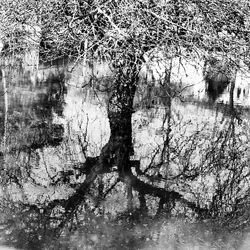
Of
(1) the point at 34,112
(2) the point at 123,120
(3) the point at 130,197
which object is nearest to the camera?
(3) the point at 130,197

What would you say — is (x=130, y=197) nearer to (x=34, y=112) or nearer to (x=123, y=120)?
(x=123, y=120)

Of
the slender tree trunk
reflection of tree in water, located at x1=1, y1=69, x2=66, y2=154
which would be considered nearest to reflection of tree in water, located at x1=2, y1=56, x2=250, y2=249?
the slender tree trunk

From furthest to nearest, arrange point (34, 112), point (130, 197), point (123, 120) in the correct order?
point (34, 112) → point (123, 120) → point (130, 197)

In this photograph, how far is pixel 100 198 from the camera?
3893mm

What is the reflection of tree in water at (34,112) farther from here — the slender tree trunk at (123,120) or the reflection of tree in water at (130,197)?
the slender tree trunk at (123,120)

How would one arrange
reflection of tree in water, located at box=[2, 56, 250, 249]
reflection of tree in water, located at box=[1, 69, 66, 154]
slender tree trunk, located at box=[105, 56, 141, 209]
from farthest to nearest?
reflection of tree in water, located at box=[1, 69, 66, 154] < slender tree trunk, located at box=[105, 56, 141, 209] < reflection of tree in water, located at box=[2, 56, 250, 249]

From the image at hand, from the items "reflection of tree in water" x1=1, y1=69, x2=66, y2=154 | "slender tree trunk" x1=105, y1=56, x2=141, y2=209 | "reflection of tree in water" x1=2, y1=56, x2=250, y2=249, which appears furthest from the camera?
"reflection of tree in water" x1=1, y1=69, x2=66, y2=154

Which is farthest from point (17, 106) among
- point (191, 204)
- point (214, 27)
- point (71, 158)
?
point (191, 204)

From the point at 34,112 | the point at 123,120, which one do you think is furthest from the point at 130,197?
the point at 34,112

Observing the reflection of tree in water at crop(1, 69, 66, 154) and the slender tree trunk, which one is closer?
the slender tree trunk

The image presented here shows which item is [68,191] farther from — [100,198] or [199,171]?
[199,171]

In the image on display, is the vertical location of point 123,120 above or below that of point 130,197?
above

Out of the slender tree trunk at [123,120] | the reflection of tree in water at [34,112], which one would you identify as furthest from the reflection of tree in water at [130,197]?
the reflection of tree in water at [34,112]

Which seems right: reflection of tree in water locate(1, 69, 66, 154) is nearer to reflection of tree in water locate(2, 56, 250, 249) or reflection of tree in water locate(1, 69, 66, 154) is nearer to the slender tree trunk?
reflection of tree in water locate(2, 56, 250, 249)
